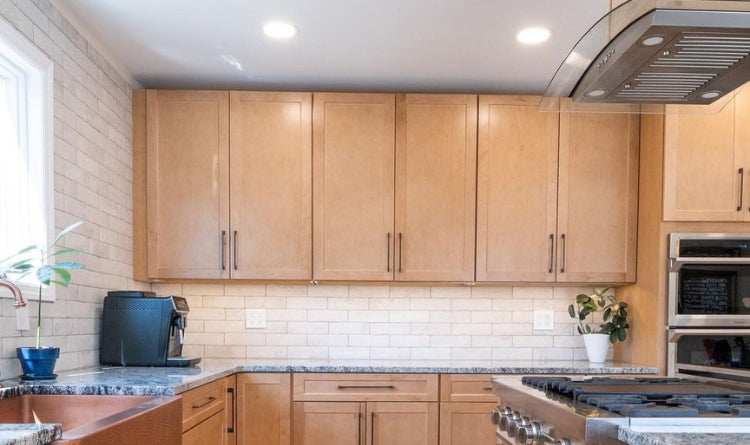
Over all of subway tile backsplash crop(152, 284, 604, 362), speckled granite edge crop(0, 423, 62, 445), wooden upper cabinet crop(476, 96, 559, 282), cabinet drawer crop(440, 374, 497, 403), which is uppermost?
wooden upper cabinet crop(476, 96, 559, 282)

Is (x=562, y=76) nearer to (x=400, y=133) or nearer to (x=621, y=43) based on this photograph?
(x=621, y=43)

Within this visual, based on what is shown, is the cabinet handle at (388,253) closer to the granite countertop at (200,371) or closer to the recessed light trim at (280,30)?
the granite countertop at (200,371)

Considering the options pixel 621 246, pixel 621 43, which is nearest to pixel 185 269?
pixel 621 246

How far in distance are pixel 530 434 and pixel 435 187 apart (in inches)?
76.7

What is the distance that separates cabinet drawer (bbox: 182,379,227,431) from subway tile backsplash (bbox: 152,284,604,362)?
0.80 meters

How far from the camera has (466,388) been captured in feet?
11.2

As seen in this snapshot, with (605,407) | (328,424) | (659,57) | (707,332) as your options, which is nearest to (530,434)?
(605,407)

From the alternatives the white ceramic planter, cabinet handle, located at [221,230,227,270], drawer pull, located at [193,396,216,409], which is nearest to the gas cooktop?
drawer pull, located at [193,396,216,409]

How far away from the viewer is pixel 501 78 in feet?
12.2

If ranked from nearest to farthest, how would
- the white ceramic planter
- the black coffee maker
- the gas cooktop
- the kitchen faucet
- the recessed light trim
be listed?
the gas cooktop < the kitchen faucet < the recessed light trim < the black coffee maker < the white ceramic planter

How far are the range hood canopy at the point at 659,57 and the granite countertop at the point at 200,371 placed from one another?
154 cm

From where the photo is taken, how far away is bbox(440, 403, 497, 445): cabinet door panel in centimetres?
340

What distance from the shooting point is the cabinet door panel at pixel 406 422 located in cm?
339

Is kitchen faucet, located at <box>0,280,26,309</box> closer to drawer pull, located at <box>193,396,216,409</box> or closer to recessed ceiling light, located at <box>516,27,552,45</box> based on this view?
drawer pull, located at <box>193,396,216,409</box>
